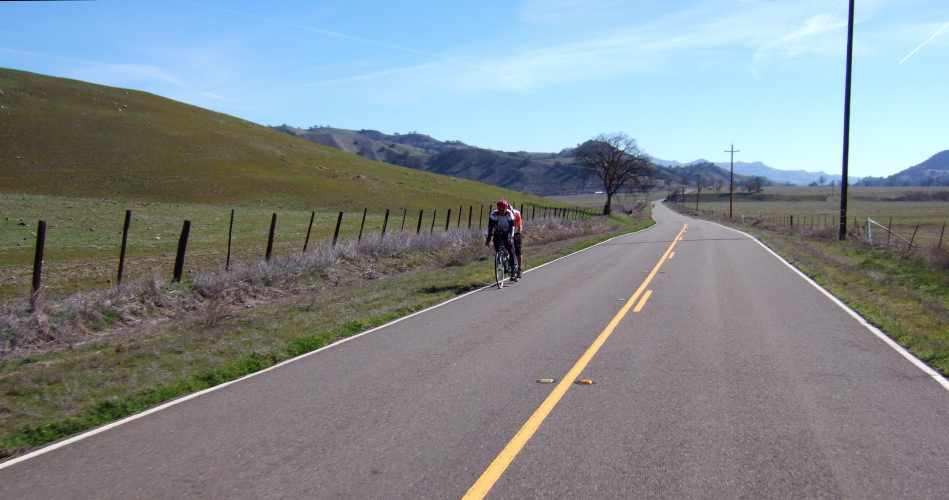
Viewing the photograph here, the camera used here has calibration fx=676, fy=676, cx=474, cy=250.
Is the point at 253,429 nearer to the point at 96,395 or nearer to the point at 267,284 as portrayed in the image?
the point at 96,395

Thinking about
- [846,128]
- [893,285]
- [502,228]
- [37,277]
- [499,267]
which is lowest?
[37,277]

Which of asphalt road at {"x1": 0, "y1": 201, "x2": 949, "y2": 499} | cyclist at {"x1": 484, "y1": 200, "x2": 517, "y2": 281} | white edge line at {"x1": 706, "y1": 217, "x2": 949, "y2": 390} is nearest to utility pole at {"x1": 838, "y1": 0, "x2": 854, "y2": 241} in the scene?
white edge line at {"x1": 706, "y1": 217, "x2": 949, "y2": 390}

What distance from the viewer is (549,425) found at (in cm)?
550

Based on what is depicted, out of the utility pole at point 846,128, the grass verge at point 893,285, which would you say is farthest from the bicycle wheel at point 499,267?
the utility pole at point 846,128

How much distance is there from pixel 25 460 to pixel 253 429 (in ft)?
5.35

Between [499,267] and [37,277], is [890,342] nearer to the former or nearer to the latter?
[499,267]

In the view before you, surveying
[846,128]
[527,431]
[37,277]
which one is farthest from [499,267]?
[846,128]

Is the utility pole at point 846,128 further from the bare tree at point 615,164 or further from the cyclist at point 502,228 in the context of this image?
the bare tree at point 615,164

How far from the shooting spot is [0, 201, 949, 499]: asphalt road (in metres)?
4.45

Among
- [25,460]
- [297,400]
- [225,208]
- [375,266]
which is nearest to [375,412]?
[297,400]

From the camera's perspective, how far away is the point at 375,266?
19.0 meters

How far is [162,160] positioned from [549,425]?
58798 millimetres

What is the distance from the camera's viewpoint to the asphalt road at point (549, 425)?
4.45 m

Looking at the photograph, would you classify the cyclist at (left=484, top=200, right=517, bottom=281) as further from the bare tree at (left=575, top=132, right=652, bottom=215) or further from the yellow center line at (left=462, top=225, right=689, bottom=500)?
the bare tree at (left=575, top=132, right=652, bottom=215)
